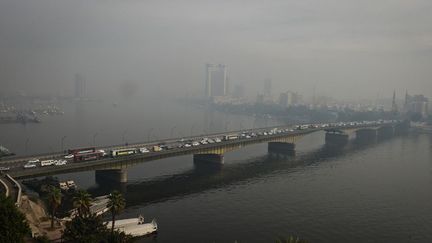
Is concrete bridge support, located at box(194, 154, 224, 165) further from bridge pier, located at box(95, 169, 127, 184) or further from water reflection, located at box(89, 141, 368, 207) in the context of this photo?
bridge pier, located at box(95, 169, 127, 184)

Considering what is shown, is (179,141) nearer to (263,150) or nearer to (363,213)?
(263,150)

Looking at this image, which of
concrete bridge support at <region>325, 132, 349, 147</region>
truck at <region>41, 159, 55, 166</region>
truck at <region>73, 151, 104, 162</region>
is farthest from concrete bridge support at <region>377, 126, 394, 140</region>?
truck at <region>41, 159, 55, 166</region>

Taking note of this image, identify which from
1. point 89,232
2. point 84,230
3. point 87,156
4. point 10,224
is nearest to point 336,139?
point 87,156

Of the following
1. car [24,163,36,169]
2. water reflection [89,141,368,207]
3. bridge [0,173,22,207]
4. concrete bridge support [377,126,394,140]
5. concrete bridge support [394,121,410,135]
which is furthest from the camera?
concrete bridge support [394,121,410,135]

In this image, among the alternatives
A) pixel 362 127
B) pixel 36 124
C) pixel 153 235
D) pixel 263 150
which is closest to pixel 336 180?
pixel 263 150

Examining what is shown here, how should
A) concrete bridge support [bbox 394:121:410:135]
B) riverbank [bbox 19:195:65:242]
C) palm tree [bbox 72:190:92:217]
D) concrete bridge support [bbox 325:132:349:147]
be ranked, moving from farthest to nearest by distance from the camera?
concrete bridge support [bbox 394:121:410:135]
concrete bridge support [bbox 325:132:349:147]
riverbank [bbox 19:195:65:242]
palm tree [bbox 72:190:92:217]

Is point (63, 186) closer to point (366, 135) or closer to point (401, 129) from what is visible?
point (366, 135)

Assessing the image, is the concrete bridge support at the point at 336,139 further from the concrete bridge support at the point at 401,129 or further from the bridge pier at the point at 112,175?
the bridge pier at the point at 112,175

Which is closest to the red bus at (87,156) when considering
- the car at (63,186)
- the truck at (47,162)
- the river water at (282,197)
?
the truck at (47,162)
